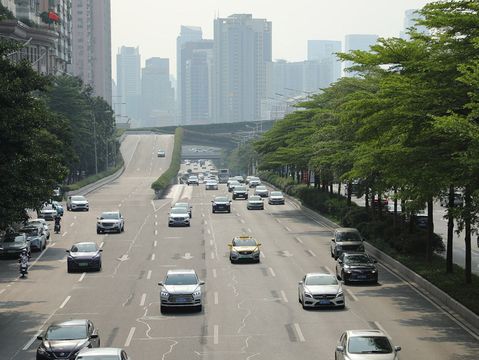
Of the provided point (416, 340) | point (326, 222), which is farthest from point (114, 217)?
point (416, 340)

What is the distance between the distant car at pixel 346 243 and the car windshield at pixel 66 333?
85.8ft

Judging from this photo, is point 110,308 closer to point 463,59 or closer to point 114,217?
point 463,59

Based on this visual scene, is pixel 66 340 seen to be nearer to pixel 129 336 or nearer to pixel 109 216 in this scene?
pixel 129 336

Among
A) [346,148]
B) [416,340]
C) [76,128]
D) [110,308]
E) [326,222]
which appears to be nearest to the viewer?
[416,340]

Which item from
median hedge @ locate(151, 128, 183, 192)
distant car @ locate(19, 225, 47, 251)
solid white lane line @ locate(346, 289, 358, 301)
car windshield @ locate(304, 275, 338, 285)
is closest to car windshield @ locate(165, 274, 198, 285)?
car windshield @ locate(304, 275, 338, 285)

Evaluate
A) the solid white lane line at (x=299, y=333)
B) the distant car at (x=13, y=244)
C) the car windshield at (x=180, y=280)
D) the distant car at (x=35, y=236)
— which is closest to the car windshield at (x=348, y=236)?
the distant car at (x=13, y=244)

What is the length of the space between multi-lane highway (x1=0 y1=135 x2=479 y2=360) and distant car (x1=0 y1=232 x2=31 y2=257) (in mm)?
954

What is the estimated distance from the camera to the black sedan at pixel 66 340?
26219 mm

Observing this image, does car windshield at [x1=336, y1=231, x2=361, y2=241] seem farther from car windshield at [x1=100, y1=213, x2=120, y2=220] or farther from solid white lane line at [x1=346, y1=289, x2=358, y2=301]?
car windshield at [x1=100, y1=213, x2=120, y2=220]

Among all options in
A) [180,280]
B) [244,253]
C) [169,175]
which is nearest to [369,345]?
[180,280]

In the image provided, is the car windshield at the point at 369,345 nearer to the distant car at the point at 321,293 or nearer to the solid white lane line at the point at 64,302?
the distant car at the point at 321,293

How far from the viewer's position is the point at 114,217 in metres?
70.2

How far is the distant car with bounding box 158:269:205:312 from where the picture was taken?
35900mm

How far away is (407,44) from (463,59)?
531 centimetres
